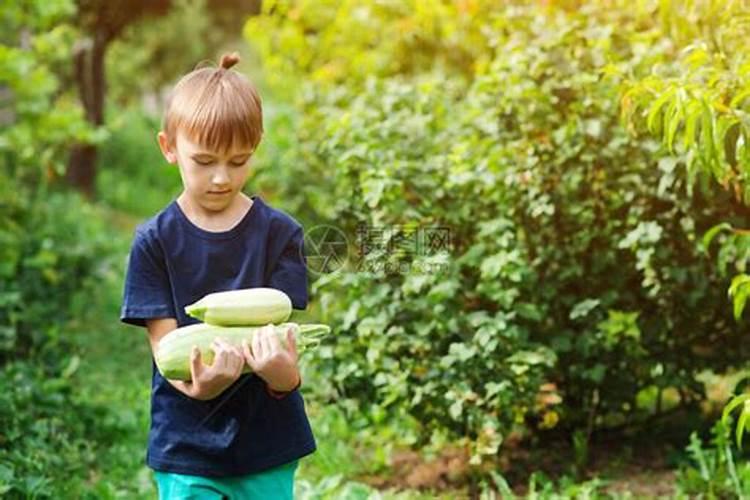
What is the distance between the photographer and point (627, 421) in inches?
204

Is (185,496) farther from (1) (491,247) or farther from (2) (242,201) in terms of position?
(1) (491,247)

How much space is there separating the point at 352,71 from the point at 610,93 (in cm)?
314

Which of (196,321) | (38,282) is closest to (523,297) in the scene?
(196,321)

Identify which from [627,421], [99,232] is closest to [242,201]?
[627,421]

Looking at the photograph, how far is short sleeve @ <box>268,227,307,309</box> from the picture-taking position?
2.70 metres

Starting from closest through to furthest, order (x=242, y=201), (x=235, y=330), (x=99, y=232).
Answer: (x=235, y=330), (x=242, y=201), (x=99, y=232)

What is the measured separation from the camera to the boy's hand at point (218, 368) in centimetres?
247

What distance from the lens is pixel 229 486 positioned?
105 inches

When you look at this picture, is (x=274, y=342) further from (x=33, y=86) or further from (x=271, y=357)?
(x=33, y=86)

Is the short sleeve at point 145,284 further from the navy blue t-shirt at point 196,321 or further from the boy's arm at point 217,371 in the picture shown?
the boy's arm at point 217,371

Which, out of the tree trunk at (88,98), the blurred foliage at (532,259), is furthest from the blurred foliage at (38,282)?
the tree trunk at (88,98)

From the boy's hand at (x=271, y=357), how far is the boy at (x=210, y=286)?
8cm

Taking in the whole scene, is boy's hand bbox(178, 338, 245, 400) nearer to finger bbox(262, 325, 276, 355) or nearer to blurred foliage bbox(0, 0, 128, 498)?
finger bbox(262, 325, 276, 355)

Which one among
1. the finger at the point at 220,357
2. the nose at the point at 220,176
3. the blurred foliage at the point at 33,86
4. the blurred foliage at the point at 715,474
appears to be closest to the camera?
the finger at the point at 220,357
